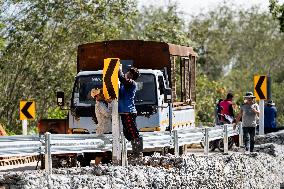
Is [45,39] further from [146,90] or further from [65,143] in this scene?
[65,143]

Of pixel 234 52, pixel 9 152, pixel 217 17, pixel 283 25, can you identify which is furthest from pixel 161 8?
pixel 9 152

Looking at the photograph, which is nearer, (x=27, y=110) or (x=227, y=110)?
(x=27, y=110)

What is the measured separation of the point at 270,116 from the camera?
1069 inches

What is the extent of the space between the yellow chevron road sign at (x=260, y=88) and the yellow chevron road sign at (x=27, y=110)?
6540 mm

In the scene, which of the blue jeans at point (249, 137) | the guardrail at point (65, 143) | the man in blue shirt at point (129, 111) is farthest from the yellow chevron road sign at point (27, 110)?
the man in blue shirt at point (129, 111)

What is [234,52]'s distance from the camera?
286 feet

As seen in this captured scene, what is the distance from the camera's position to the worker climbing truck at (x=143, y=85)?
63.4ft

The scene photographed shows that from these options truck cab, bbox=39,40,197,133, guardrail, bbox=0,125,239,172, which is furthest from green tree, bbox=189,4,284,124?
guardrail, bbox=0,125,239,172

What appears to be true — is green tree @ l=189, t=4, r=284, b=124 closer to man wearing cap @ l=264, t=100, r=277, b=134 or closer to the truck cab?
man wearing cap @ l=264, t=100, r=277, b=134

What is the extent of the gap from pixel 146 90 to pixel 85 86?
1393 mm

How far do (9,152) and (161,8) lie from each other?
207ft

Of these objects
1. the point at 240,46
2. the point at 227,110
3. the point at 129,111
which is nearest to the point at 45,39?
the point at 227,110

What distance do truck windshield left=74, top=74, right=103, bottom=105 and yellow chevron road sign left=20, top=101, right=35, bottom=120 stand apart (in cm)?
634

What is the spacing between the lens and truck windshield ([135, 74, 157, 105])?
767 inches
